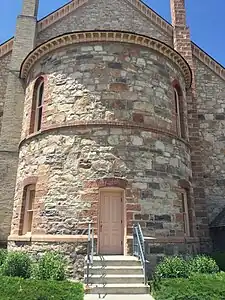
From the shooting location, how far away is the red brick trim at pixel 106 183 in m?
10.4

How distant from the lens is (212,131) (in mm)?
16703

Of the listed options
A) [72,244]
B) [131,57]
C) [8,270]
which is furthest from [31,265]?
[131,57]

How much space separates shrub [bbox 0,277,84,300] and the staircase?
2.12 feet

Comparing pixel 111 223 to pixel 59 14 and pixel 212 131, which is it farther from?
pixel 59 14

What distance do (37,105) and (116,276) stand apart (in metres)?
8.24

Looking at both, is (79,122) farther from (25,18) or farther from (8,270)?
(25,18)

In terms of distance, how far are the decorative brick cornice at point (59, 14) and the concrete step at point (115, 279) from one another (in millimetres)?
14623

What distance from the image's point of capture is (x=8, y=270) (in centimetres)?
891

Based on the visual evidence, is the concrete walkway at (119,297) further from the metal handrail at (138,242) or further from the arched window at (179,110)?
the arched window at (179,110)

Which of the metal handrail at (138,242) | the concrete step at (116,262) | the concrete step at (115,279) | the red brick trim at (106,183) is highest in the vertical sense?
the red brick trim at (106,183)

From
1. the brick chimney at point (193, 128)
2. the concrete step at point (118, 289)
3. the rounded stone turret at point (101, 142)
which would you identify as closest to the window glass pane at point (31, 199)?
the rounded stone turret at point (101, 142)

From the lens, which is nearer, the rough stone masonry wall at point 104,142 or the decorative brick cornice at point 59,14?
the rough stone masonry wall at point 104,142

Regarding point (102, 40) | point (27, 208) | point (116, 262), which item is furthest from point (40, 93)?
point (116, 262)

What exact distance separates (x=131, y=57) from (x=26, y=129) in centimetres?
556
